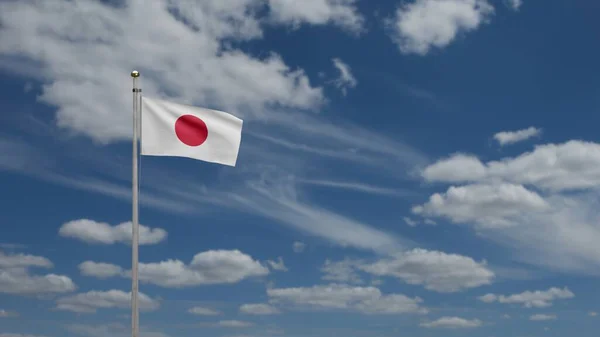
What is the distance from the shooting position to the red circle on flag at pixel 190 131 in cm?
7556

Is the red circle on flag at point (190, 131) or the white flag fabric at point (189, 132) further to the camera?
the red circle on flag at point (190, 131)

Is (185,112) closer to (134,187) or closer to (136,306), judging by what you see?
(134,187)

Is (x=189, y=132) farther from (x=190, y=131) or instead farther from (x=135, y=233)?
(x=135, y=233)

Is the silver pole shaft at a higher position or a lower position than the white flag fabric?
lower

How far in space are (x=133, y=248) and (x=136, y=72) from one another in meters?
11.4

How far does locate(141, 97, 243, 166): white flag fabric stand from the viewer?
247ft

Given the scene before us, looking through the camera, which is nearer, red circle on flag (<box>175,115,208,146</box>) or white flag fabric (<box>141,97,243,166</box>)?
white flag fabric (<box>141,97,243,166</box>)

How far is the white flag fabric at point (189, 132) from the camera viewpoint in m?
75.4

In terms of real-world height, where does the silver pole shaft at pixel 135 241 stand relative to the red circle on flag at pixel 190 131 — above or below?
below

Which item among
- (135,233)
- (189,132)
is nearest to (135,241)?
(135,233)

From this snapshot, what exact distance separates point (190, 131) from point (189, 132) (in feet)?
0.30

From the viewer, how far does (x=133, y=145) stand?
74188 millimetres

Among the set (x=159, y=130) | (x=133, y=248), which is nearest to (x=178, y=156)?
(x=159, y=130)

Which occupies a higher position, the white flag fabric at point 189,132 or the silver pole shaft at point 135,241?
the white flag fabric at point 189,132
